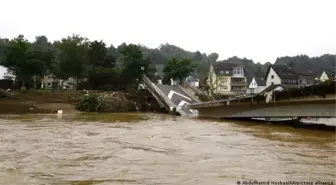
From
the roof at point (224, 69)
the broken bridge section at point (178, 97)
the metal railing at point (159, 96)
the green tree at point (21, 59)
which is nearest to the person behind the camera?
the broken bridge section at point (178, 97)

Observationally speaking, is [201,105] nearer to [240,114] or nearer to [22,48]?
[240,114]

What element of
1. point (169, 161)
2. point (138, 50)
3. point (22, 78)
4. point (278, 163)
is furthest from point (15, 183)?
point (22, 78)

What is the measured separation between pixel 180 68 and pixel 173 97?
317 inches

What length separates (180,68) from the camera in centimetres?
4081

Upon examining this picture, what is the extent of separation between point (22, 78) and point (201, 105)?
25.0 meters

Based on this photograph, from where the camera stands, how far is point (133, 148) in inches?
341

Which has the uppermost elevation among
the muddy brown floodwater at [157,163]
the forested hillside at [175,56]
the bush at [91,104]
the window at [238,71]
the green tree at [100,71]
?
the forested hillside at [175,56]

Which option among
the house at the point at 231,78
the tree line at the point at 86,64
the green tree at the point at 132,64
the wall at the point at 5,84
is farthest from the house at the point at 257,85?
the wall at the point at 5,84

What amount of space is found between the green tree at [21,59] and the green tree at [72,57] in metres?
2.89

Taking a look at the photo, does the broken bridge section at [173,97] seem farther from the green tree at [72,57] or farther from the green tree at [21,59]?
the green tree at [21,59]

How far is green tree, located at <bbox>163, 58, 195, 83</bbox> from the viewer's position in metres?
40.7

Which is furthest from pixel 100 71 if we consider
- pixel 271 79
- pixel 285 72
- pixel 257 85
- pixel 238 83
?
pixel 285 72

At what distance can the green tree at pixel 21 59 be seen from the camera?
36.9 m

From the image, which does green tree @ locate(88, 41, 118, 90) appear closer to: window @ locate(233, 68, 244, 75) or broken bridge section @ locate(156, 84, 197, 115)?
broken bridge section @ locate(156, 84, 197, 115)
